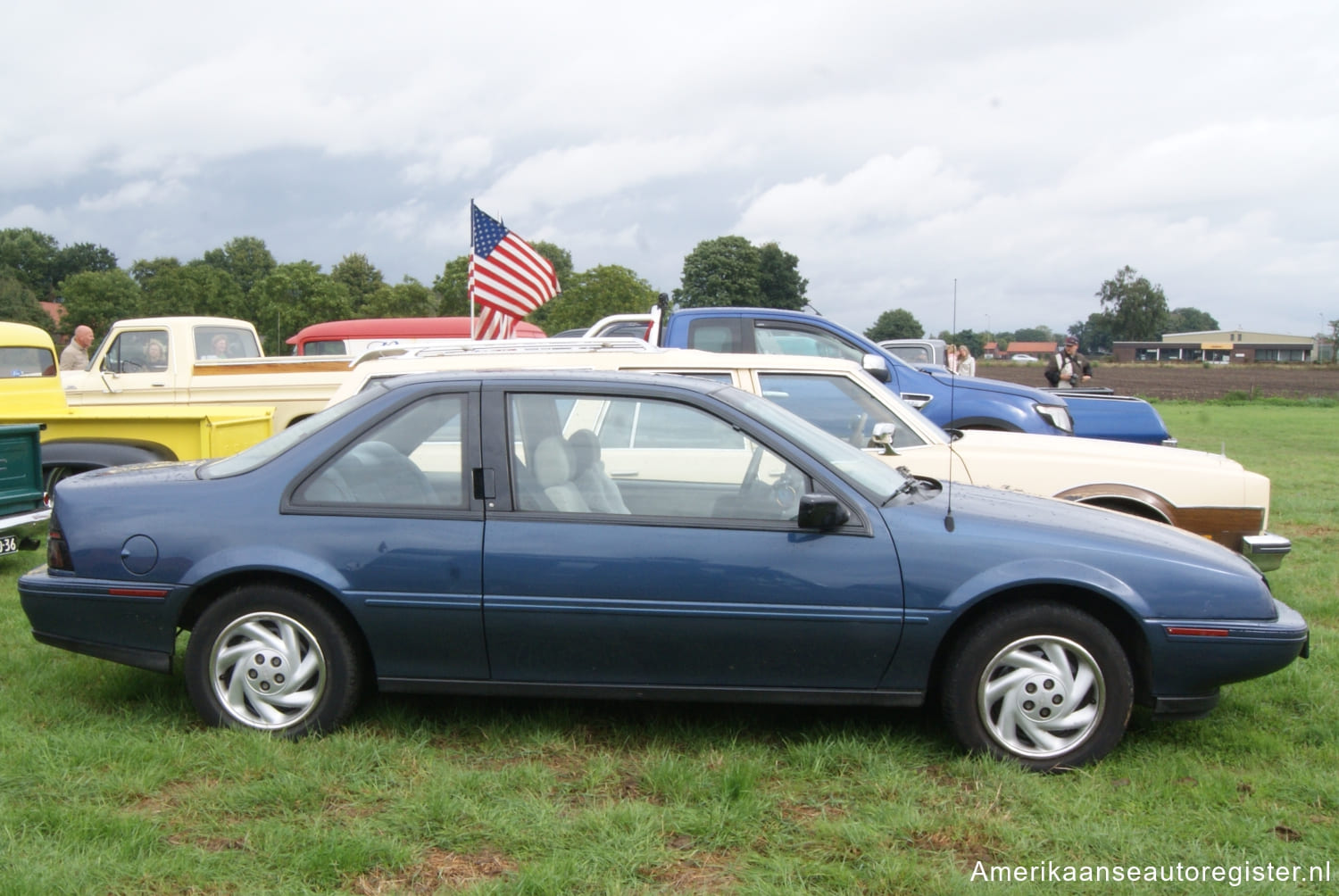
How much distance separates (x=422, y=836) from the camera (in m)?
3.33

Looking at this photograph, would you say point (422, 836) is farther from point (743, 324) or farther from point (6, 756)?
point (743, 324)

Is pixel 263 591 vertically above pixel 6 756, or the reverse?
pixel 263 591

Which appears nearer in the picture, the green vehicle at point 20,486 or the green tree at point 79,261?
the green vehicle at point 20,486

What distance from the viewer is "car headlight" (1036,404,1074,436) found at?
8719mm

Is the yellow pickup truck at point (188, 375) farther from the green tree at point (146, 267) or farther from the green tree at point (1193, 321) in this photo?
the green tree at point (1193, 321)

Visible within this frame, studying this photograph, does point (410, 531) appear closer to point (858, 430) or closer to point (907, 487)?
point (907, 487)

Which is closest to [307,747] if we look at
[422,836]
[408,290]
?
[422,836]

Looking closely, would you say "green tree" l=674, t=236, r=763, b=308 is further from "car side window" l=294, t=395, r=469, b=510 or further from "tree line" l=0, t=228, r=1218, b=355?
"car side window" l=294, t=395, r=469, b=510

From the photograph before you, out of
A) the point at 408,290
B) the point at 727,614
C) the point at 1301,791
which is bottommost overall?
the point at 1301,791

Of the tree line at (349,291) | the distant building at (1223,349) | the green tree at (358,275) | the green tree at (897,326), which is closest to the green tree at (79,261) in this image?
A: the tree line at (349,291)

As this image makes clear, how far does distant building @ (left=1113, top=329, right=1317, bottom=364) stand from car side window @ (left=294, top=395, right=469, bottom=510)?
101m

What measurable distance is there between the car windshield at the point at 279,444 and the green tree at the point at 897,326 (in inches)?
3970

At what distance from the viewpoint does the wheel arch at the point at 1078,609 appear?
3.85 metres

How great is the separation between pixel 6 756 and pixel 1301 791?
4.68 metres
